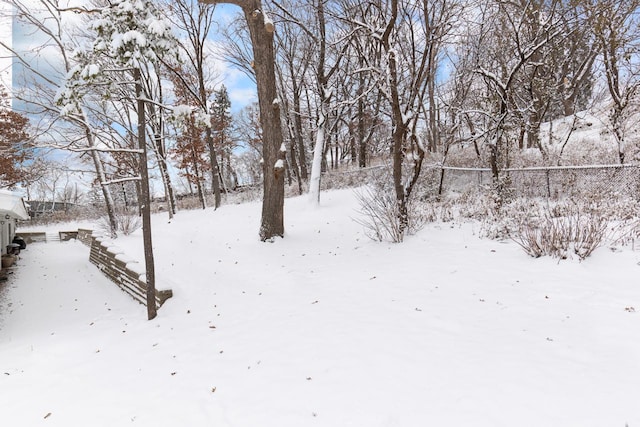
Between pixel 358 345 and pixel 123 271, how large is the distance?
6.63 m

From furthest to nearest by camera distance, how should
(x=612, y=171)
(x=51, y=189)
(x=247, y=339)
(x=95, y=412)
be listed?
(x=51, y=189) → (x=612, y=171) → (x=247, y=339) → (x=95, y=412)

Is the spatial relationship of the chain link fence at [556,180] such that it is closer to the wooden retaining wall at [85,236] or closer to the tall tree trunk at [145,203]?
the tall tree trunk at [145,203]

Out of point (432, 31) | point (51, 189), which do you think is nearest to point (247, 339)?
point (432, 31)

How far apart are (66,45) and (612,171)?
18.7 meters

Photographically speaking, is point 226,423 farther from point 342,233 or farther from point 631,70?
point 631,70

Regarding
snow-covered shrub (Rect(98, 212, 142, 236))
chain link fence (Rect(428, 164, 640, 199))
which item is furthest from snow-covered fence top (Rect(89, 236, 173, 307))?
chain link fence (Rect(428, 164, 640, 199))

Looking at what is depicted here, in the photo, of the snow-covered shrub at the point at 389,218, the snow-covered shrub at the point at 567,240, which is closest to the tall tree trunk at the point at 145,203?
the snow-covered shrub at the point at 389,218

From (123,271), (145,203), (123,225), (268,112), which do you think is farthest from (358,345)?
(123,225)

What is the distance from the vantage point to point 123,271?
305 inches

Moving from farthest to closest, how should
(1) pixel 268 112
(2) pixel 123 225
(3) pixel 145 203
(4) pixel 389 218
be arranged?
(2) pixel 123 225, (1) pixel 268 112, (4) pixel 389 218, (3) pixel 145 203

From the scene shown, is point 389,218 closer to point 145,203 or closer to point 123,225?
point 145,203

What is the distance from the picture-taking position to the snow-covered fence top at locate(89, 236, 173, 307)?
20.9 feet

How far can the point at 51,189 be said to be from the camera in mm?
45625

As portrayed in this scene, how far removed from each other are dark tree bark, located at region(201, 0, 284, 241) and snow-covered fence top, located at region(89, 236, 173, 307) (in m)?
2.70
